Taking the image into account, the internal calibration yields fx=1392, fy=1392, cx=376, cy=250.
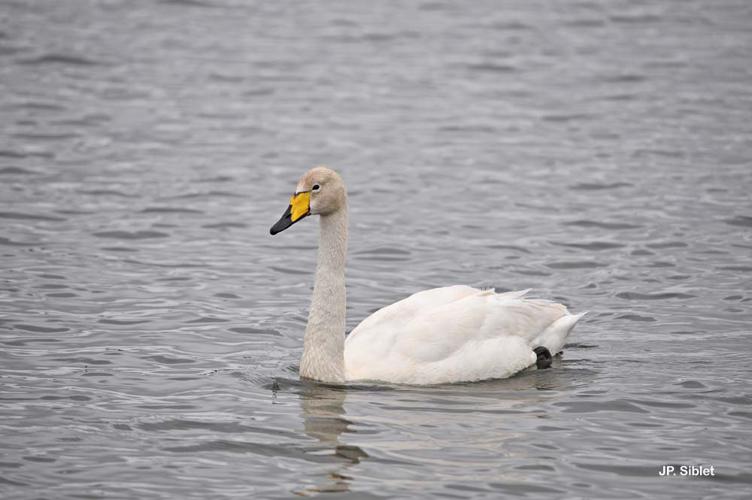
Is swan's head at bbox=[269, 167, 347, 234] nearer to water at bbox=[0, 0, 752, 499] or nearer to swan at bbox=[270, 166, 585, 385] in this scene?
swan at bbox=[270, 166, 585, 385]

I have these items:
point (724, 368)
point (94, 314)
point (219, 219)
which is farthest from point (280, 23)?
point (724, 368)

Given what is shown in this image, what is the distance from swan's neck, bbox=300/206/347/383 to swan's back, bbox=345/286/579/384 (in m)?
0.19

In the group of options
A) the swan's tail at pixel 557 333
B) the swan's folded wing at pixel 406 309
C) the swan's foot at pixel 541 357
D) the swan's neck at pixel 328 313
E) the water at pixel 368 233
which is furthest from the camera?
the swan's tail at pixel 557 333

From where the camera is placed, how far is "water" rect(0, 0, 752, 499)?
1041cm

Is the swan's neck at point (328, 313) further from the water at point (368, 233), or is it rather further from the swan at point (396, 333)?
the water at point (368, 233)

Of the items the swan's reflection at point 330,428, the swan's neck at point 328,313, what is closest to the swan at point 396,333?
the swan's neck at point 328,313

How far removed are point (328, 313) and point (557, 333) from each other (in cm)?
A: 226

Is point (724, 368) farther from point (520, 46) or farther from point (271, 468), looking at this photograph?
point (520, 46)

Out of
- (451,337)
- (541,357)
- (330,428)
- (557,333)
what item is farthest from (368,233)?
(330,428)

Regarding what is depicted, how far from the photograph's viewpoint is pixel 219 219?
18375 millimetres

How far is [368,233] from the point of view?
17766 millimetres

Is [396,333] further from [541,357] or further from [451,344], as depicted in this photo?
[541,357]

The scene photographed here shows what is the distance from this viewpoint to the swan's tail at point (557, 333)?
12.8m

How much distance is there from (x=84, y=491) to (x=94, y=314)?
4566mm
